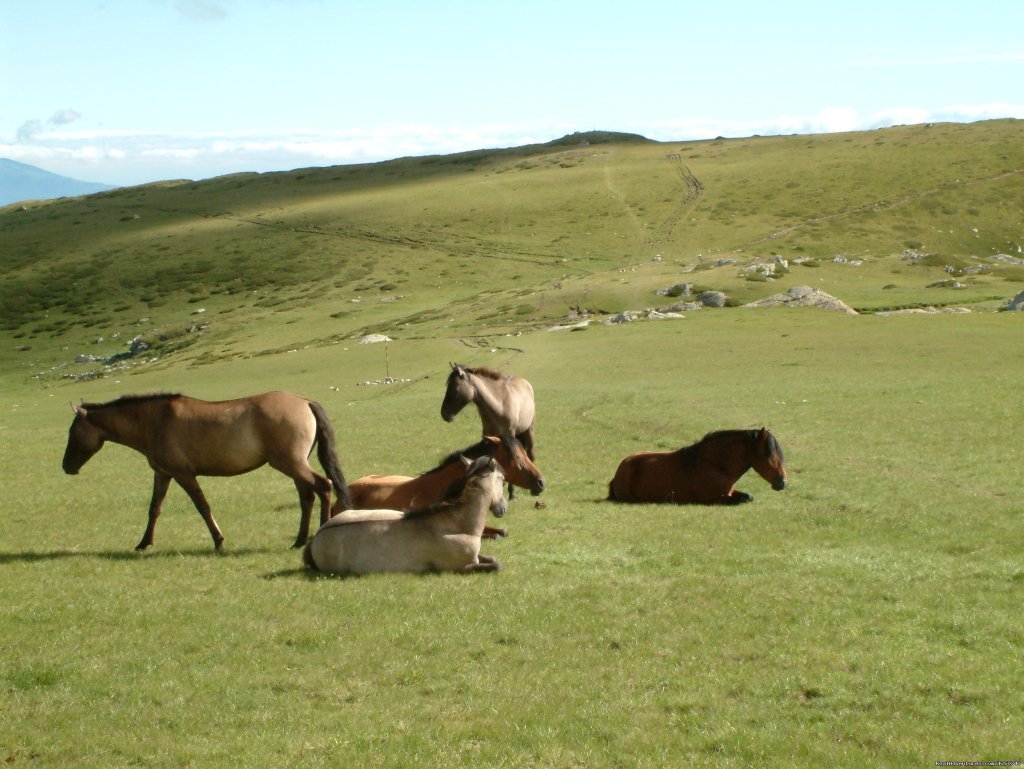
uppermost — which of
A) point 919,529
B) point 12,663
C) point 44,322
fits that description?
point 12,663

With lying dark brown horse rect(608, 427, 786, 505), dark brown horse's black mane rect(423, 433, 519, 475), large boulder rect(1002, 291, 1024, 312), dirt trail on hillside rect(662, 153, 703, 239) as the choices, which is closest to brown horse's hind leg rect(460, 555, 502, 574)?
dark brown horse's black mane rect(423, 433, 519, 475)

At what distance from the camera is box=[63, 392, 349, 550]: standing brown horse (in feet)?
48.7

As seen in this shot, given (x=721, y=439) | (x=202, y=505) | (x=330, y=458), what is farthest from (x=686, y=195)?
(x=202, y=505)

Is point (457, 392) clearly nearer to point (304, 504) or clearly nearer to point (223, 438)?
point (304, 504)

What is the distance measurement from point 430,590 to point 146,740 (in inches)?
170

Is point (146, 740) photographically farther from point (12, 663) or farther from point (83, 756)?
point (12, 663)

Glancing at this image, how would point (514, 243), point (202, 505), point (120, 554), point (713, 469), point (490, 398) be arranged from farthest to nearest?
point (514, 243), point (490, 398), point (713, 469), point (202, 505), point (120, 554)

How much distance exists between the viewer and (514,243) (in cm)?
10069

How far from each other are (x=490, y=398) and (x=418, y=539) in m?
6.99

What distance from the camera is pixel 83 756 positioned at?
7848 millimetres

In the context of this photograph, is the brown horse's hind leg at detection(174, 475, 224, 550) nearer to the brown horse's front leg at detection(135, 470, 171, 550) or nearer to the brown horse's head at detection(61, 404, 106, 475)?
the brown horse's front leg at detection(135, 470, 171, 550)

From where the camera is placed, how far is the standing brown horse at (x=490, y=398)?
63.9 feet

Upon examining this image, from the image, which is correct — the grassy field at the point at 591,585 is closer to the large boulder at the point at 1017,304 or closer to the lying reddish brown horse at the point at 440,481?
the lying reddish brown horse at the point at 440,481

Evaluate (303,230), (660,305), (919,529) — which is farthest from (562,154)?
(919,529)
